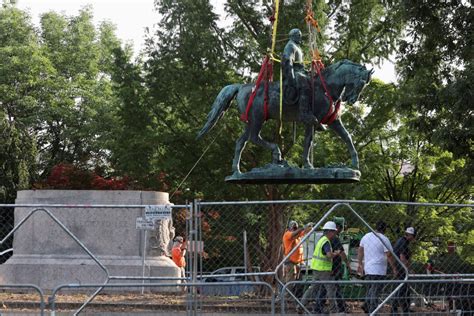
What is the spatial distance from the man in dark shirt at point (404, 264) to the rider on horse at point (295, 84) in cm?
214

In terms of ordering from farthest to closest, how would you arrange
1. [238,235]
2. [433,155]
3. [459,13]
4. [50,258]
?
[433,155] → [459,13] → [50,258] → [238,235]

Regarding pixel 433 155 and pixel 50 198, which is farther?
pixel 433 155

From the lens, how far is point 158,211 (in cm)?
1461

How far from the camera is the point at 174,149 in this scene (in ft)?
107

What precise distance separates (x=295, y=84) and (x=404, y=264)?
308 cm

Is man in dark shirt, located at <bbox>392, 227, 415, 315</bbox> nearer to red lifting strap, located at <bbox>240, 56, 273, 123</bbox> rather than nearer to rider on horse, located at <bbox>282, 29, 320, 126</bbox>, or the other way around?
rider on horse, located at <bbox>282, 29, 320, 126</bbox>

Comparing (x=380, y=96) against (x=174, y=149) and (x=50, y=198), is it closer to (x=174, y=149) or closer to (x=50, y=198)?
(x=174, y=149)

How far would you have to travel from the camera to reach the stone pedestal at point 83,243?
22094 millimetres

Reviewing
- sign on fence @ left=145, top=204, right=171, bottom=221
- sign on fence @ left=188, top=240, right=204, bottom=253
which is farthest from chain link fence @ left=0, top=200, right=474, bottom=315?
Answer: sign on fence @ left=145, top=204, right=171, bottom=221

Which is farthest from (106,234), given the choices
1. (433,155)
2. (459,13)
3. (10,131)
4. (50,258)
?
(10,131)

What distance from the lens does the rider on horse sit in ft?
53.6

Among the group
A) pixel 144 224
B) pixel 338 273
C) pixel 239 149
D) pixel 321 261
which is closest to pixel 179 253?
pixel 338 273

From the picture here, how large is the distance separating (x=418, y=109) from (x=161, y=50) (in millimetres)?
10504

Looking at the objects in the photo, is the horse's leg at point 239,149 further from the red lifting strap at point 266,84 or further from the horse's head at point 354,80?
the horse's head at point 354,80
